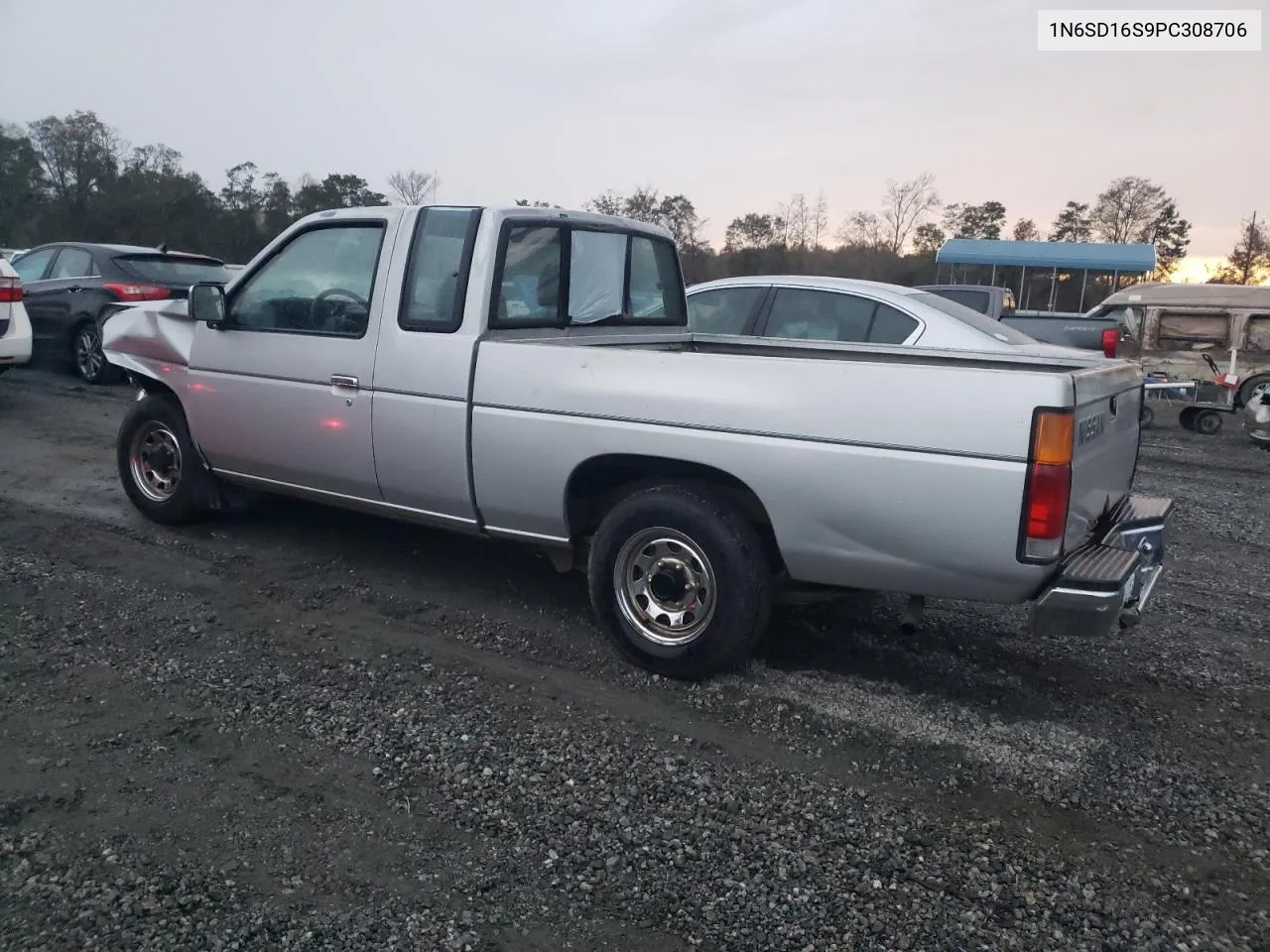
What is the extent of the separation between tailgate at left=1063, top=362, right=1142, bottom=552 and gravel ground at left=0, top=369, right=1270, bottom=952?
830 millimetres

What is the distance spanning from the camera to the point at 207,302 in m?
5.38

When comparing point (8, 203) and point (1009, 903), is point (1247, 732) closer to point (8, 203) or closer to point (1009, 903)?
point (1009, 903)

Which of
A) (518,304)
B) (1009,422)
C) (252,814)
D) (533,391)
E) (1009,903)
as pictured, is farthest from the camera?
(518,304)

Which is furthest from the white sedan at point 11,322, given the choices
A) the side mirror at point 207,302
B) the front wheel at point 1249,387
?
the front wheel at point 1249,387

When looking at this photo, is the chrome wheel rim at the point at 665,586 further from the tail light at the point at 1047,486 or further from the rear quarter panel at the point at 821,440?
the tail light at the point at 1047,486

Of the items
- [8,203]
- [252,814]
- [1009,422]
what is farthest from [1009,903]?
[8,203]

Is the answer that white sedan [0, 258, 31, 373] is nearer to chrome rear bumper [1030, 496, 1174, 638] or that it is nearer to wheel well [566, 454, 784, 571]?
wheel well [566, 454, 784, 571]

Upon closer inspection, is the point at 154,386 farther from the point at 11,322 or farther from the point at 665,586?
the point at 11,322

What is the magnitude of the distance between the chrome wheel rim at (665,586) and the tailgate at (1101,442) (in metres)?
1.43

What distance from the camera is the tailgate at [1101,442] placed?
11.7 ft

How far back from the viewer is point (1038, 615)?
3539 mm

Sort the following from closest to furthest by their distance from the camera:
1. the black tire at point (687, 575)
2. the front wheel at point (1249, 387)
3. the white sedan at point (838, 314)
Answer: the black tire at point (687, 575) < the white sedan at point (838, 314) < the front wheel at point (1249, 387)

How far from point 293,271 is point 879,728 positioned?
3766mm

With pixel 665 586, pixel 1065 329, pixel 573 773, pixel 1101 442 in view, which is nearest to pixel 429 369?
pixel 665 586
